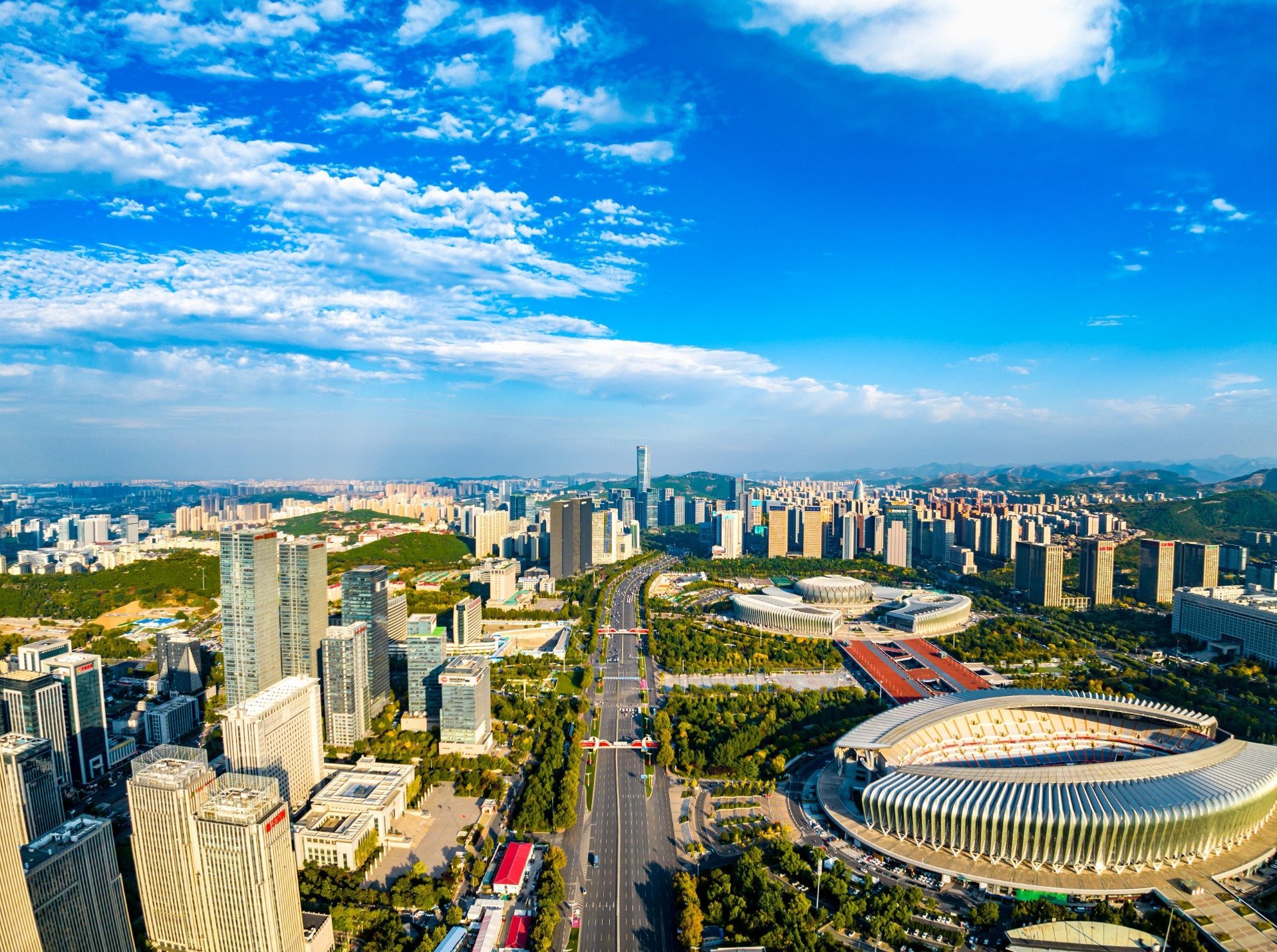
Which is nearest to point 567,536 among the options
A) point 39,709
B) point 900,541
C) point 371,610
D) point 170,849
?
point 900,541

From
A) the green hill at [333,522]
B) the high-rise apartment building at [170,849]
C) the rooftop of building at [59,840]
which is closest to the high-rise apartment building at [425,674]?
the high-rise apartment building at [170,849]

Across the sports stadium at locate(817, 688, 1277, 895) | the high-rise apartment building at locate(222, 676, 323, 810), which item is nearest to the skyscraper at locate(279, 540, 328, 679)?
the high-rise apartment building at locate(222, 676, 323, 810)

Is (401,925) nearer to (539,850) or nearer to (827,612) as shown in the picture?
(539,850)

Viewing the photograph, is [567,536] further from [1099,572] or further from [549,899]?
[549,899]

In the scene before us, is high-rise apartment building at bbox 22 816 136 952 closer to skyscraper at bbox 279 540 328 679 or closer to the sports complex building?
skyscraper at bbox 279 540 328 679

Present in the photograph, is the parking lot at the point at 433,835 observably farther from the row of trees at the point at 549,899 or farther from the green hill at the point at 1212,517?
the green hill at the point at 1212,517
